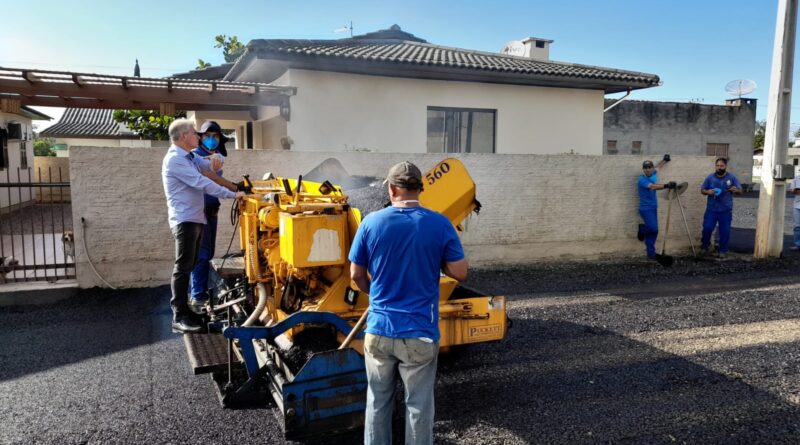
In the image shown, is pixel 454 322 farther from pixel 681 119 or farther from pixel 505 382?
pixel 681 119

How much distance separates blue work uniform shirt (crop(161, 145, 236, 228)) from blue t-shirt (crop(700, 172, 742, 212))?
8.44 metres

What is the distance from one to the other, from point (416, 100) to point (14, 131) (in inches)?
532

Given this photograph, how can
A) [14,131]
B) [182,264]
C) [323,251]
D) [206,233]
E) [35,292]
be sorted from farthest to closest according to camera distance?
1. [14,131]
2. [35,292]
3. [206,233]
4. [182,264]
5. [323,251]

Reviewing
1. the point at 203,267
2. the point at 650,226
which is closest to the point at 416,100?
the point at 650,226

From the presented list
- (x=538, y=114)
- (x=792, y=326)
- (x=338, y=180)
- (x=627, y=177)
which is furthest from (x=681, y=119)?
(x=338, y=180)

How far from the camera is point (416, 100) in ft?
38.4

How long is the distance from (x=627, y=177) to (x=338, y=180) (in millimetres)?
6221

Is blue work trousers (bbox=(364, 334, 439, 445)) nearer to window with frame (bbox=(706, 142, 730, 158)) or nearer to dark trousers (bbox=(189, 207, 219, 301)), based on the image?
dark trousers (bbox=(189, 207, 219, 301))

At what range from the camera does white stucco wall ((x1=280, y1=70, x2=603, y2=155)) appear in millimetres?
10797

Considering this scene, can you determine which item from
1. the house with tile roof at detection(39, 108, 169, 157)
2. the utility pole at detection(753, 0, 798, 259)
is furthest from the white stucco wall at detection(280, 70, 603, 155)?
the house with tile roof at detection(39, 108, 169, 157)

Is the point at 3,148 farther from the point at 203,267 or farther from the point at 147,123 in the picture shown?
the point at 203,267

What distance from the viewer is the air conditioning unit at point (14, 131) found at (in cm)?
1727

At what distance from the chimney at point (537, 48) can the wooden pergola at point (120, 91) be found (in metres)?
8.59

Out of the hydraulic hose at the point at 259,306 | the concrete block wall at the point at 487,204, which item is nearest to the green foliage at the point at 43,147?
the concrete block wall at the point at 487,204
